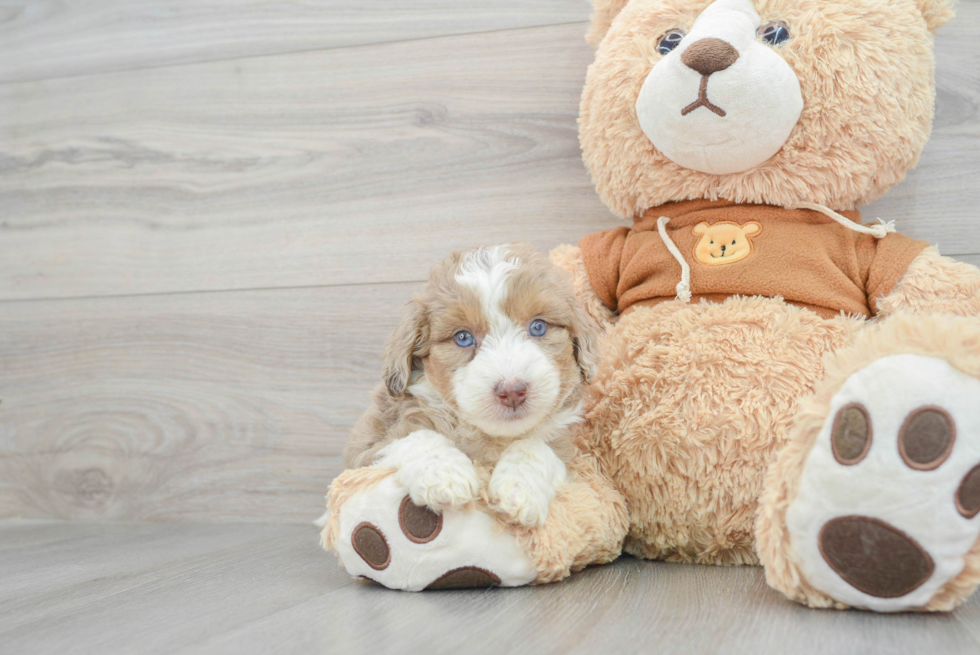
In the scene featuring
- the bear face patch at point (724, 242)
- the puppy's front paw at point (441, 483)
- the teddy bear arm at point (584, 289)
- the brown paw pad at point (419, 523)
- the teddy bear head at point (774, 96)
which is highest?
the teddy bear head at point (774, 96)

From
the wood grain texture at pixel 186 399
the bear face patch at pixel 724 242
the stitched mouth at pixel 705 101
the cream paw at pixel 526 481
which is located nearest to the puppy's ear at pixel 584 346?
the cream paw at pixel 526 481

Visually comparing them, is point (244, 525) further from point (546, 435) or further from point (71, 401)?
point (546, 435)

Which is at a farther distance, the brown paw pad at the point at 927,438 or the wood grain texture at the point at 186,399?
the wood grain texture at the point at 186,399

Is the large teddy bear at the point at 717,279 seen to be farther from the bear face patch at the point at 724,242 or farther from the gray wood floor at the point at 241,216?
the gray wood floor at the point at 241,216

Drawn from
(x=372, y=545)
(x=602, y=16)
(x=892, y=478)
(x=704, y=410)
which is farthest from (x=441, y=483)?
(x=602, y=16)

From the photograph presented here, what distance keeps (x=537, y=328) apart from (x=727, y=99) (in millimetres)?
408

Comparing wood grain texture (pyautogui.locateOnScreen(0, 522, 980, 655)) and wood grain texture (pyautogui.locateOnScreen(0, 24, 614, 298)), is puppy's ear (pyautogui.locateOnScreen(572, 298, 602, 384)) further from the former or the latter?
wood grain texture (pyautogui.locateOnScreen(0, 24, 614, 298))

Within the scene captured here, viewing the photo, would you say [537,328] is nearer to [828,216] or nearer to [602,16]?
[828,216]

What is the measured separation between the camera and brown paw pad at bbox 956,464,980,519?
766mm

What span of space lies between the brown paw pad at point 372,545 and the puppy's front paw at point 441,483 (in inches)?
2.7

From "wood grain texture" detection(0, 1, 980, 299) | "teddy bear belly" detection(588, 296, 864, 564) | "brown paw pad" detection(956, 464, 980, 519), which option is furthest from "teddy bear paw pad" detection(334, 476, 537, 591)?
"wood grain texture" detection(0, 1, 980, 299)

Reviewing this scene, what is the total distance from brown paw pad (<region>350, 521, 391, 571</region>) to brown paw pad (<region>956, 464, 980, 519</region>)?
0.62 m

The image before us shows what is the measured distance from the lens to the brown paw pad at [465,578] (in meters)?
0.99

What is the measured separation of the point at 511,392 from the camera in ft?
3.22
